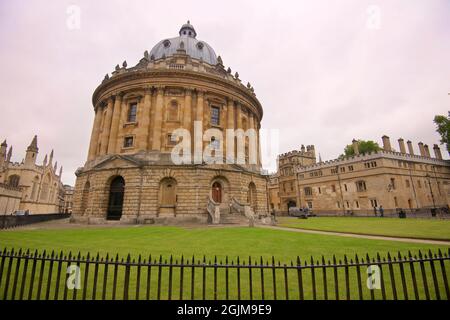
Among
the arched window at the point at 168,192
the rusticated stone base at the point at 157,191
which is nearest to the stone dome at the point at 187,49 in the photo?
the rusticated stone base at the point at 157,191

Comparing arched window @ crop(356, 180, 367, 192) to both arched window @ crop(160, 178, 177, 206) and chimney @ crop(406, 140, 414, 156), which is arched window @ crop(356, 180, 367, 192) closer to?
chimney @ crop(406, 140, 414, 156)

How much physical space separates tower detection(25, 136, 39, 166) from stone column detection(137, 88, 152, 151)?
144 feet

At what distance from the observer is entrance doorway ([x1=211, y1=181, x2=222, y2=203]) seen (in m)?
26.3

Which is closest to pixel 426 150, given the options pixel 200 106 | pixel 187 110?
pixel 200 106

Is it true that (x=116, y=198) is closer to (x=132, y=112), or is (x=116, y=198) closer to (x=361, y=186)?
(x=132, y=112)

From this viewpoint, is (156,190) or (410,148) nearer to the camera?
(156,190)

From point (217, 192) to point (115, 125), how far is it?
14.9 meters

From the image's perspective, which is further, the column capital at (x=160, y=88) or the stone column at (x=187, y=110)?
the column capital at (x=160, y=88)

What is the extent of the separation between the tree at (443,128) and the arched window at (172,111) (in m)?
43.0

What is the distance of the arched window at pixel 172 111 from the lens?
2815 centimetres

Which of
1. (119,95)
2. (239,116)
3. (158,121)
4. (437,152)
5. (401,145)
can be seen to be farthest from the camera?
(437,152)

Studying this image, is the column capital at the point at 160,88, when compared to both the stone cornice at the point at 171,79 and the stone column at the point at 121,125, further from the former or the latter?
the stone column at the point at 121,125

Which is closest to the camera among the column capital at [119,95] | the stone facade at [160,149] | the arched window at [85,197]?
the stone facade at [160,149]

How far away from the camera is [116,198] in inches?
1012
